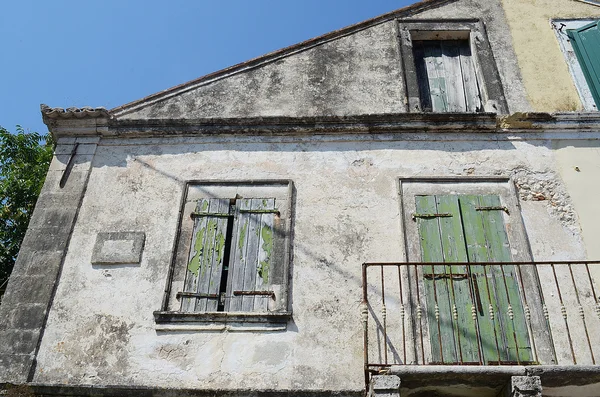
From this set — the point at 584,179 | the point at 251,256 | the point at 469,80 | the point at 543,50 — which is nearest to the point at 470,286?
the point at 584,179

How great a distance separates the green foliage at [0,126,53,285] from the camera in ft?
36.7

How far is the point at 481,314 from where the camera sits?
691cm

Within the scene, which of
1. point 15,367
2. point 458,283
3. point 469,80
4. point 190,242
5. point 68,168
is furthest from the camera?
point 469,80

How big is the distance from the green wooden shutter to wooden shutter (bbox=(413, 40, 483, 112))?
152cm

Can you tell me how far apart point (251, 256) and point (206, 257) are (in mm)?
518

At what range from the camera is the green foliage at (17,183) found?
11195mm

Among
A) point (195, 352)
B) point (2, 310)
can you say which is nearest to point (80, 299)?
point (2, 310)

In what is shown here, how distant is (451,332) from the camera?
22.3 ft

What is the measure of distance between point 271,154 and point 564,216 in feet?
11.9

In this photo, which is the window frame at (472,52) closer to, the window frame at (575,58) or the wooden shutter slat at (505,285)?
the window frame at (575,58)

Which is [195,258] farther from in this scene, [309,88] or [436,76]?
[436,76]

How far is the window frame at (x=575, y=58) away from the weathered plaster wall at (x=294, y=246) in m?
1.20

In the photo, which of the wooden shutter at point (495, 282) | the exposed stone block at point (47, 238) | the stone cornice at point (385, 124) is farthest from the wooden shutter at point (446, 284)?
the exposed stone block at point (47, 238)

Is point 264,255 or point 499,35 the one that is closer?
point 264,255
